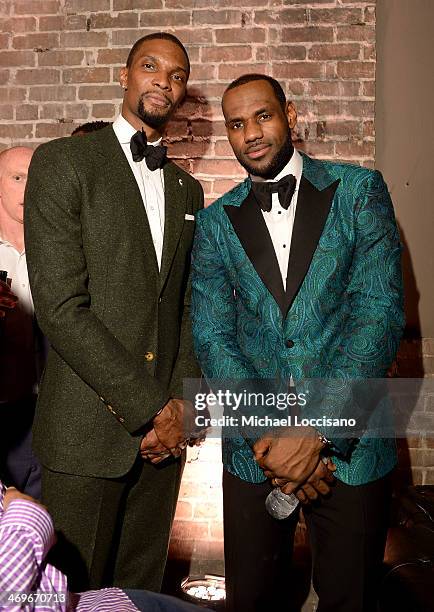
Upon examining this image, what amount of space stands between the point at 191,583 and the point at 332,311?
1.62 m

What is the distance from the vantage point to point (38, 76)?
352cm

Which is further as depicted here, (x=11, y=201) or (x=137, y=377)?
(x=11, y=201)

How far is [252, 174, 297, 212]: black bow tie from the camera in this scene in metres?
2.03

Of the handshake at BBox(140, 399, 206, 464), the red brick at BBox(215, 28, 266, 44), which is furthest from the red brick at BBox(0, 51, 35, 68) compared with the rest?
the handshake at BBox(140, 399, 206, 464)

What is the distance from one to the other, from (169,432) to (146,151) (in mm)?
906

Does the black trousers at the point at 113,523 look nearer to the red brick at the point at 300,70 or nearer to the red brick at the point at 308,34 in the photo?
the red brick at the point at 300,70

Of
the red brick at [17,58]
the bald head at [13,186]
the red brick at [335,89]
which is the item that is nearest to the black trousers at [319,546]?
the bald head at [13,186]

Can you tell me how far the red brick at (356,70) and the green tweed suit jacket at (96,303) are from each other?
1.61m

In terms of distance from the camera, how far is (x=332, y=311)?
195 centimetres

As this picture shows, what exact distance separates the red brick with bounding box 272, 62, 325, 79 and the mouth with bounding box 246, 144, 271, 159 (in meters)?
1.46

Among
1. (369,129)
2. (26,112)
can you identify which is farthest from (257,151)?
(26,112)

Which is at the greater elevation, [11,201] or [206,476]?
[11,201]

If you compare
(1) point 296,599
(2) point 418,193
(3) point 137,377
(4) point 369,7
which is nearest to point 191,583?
(1) point 296,599

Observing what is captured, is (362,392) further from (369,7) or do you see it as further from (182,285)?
(369,7)
